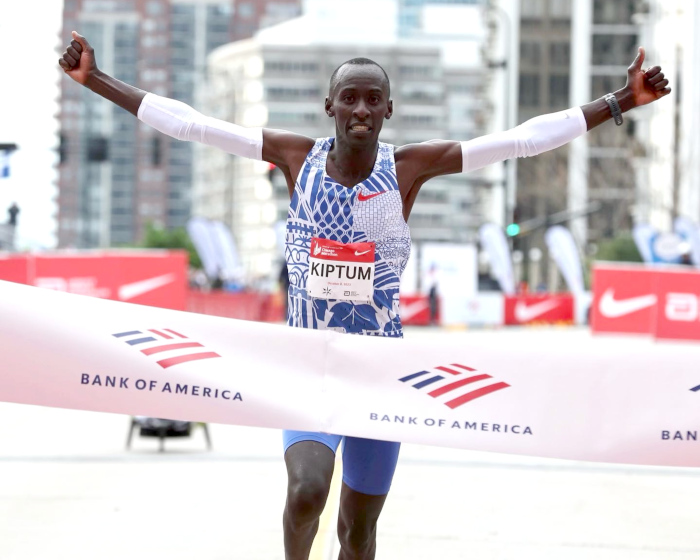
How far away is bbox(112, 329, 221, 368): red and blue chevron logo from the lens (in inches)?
178

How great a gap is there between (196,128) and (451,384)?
4.40 ft

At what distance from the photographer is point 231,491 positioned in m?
7.88

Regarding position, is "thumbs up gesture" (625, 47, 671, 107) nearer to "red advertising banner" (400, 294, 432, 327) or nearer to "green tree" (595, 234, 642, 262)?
"red advertising banner" (400, 294, 432, 327)

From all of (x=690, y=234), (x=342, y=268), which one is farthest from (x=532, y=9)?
(x=342, y=268)

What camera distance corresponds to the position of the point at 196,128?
4539mm

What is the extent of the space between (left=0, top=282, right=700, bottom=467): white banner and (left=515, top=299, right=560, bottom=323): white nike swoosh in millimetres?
33870

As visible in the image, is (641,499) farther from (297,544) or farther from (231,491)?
(297,544)

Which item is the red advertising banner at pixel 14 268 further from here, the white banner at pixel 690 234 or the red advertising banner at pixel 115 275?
the white banner at pixel 690 234

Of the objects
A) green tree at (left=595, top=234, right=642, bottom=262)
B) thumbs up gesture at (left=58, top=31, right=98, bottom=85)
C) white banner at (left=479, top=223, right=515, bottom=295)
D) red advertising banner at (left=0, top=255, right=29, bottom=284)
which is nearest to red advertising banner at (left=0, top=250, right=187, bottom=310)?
red advertising banner at (left=0, top=255, right=29, bottom=284)

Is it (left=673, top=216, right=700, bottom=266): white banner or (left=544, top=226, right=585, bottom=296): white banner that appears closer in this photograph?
(left=673, top=216, right=700, bottom=266): white banner

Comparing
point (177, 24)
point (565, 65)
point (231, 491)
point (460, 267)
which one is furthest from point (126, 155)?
point (231, 491)

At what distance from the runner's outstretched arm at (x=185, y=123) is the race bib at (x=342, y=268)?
370 mm

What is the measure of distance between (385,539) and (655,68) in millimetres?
3050

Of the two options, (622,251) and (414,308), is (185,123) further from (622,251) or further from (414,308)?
(622,251)
